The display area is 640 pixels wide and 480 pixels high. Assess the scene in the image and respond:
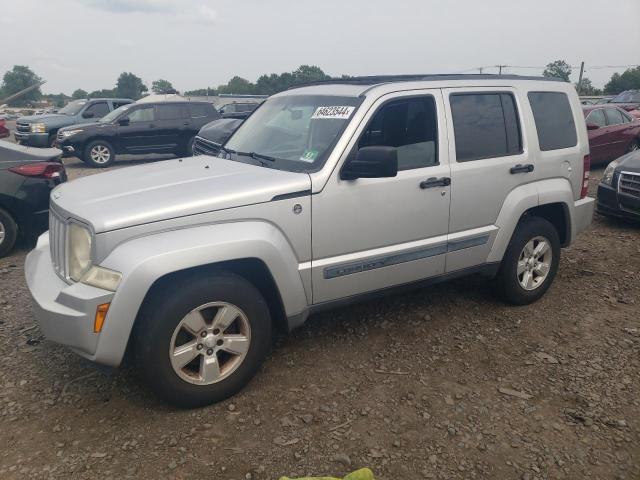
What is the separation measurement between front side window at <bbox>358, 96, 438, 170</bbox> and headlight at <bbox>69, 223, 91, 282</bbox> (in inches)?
72.7

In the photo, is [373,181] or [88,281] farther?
[373,181]

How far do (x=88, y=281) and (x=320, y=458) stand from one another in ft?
5.00

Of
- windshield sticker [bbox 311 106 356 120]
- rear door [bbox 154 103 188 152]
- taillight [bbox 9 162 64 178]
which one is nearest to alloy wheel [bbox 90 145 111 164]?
rear door [bbox 154 103 188 152]

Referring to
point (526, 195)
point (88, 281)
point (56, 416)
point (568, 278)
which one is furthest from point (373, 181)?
point (568, 278)

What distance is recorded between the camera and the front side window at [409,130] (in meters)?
3.61

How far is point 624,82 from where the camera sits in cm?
4866

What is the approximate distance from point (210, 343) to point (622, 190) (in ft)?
20.7

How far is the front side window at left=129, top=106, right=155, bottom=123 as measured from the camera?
13734 millimetres

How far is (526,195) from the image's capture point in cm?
421

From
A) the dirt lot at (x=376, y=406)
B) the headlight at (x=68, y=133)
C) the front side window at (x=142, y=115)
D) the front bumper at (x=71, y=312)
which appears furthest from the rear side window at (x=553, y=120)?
the headlight at (x=68, y=133)

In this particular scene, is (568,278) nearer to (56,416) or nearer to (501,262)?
(501,262)

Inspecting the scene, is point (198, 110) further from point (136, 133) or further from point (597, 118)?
point (597, 118)

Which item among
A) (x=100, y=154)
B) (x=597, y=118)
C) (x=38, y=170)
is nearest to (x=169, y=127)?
(x=100, y=154)

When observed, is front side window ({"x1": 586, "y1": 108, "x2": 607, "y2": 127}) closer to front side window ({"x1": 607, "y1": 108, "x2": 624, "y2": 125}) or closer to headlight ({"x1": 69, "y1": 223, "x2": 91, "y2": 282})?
front side window ({"x1": 607, "y1": 108, "x2": 624, "y2": 125})
